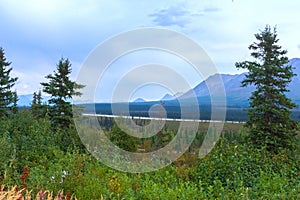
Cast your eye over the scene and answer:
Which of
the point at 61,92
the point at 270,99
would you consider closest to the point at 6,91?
the point at 61,92

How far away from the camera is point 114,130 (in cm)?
860

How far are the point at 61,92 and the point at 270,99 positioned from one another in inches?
261

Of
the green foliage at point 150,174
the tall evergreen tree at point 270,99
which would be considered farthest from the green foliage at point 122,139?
the tall evergreen tree at point 270,99

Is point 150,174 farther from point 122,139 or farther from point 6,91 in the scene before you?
point 6,91

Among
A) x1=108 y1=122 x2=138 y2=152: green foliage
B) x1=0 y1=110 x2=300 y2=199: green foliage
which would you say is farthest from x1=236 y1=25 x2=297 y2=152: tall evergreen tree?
x1=108 y1=122 x2=138 y2=152: green foliage

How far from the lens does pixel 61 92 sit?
1297 centimetres

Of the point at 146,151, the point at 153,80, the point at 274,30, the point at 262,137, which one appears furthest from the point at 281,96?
the point at 153,80

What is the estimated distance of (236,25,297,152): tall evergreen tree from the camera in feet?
31.2

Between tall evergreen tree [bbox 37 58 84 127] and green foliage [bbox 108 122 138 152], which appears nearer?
green foliage [bbox 108 122 138 152]

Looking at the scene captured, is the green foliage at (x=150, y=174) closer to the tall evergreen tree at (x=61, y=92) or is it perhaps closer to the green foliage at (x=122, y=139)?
the green foliage at (x=122, y=139)

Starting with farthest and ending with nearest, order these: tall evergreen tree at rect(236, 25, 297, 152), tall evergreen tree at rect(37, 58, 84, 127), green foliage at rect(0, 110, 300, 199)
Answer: tall evergreen tree at rect(37, 58, 84, 127) → tall evergreen tree at rect(236, 25, 297, 152) → green foliage at rect(0, 110, 300, 199)

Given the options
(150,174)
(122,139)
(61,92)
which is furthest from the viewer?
(61,92)

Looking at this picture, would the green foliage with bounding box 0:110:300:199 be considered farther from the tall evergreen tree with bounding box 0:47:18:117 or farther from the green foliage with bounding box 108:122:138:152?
the tall evergreen tree with bounding box 0:47:18:117

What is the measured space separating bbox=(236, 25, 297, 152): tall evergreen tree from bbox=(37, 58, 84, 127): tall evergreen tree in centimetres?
561
